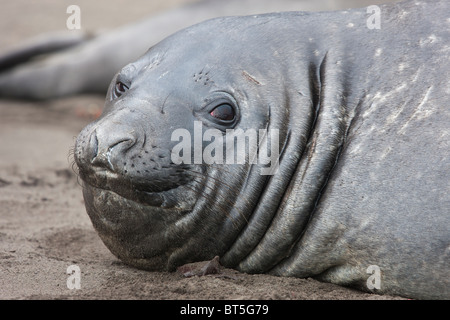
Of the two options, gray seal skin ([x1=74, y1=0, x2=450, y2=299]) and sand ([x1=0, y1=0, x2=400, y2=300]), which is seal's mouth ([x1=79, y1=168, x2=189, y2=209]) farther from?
sand ([x1=0, y1=0, x2=400, y2=300])

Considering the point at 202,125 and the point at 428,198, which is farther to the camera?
the point at 202,125

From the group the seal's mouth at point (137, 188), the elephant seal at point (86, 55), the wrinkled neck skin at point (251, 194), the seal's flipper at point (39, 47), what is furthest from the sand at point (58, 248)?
the seal's flipper at point (39, 47)

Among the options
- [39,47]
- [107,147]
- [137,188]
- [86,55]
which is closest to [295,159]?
[137,188]

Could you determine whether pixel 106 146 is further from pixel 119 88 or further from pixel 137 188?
pixel 119 88

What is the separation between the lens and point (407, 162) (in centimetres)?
356

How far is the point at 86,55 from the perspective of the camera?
31.6 feet

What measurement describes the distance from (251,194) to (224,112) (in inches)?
16.9

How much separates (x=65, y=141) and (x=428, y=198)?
476cm

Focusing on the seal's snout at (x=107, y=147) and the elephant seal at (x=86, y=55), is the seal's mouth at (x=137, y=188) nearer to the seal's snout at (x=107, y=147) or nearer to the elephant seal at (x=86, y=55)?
the seal's snout at (x=107, y=147)

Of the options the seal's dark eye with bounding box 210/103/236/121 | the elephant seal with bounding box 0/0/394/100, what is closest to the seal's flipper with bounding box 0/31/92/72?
the elephant seal with bounding box 0/0/394/100

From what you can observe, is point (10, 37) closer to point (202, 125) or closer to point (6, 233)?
point (6, 233)

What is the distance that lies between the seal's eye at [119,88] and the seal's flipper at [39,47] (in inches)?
241

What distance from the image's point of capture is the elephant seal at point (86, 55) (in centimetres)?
923
